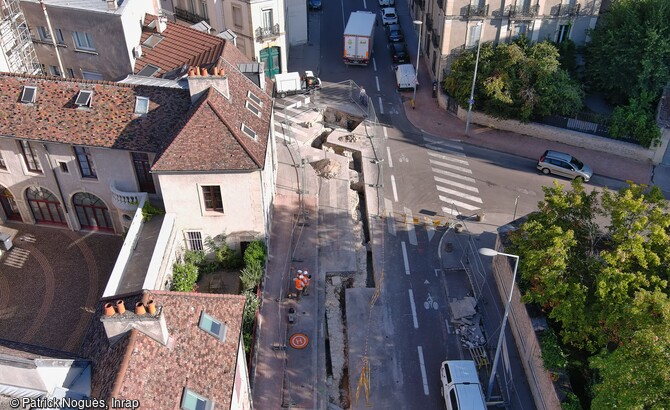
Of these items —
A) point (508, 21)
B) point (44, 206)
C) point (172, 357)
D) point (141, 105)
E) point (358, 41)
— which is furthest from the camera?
point (358, 41)

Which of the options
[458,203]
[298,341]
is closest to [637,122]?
[458,203]

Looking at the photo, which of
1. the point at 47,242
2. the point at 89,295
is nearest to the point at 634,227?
the point at 89,295

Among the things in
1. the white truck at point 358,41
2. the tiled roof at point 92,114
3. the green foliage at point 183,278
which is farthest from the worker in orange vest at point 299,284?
the white truck at point 358,41

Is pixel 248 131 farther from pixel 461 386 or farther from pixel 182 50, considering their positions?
pixel 461 386

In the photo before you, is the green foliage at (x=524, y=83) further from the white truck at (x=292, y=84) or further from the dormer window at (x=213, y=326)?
the dormer window at (x=213, y=326)

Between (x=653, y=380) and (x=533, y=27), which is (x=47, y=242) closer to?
(x=653, y=380)

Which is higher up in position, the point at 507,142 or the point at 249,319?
the point at 507,142

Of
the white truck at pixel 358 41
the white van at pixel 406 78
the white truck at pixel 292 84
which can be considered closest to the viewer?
the white truck at pixel 292 84
